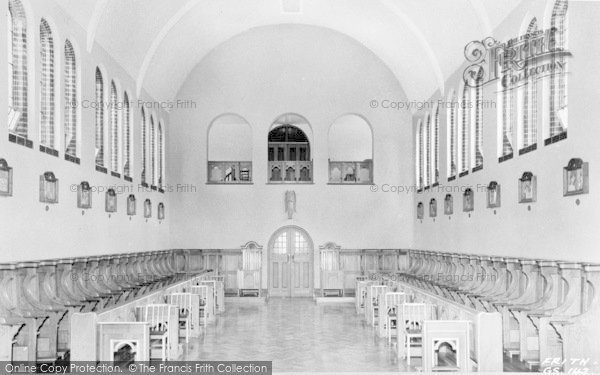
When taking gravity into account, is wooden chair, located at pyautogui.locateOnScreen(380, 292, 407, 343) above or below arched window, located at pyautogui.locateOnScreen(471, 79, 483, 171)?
below

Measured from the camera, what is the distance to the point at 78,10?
13242 mm

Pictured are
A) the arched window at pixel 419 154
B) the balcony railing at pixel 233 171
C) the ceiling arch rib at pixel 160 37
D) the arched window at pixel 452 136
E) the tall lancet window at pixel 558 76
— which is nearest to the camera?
the tall lancet window at pixel 558 76

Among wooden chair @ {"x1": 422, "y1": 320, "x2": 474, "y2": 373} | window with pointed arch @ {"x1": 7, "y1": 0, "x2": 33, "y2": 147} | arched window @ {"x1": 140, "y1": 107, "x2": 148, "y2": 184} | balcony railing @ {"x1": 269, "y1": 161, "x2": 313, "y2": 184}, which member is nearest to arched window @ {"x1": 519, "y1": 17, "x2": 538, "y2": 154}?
wooden chair @ {"x1": 422, "y1": 320, "x2": 474, "y2": 373}

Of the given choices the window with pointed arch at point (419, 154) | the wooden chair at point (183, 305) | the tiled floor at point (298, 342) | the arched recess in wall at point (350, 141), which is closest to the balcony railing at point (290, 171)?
the window with pointed arch at point (419, 154)

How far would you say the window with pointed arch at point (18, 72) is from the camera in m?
10.8

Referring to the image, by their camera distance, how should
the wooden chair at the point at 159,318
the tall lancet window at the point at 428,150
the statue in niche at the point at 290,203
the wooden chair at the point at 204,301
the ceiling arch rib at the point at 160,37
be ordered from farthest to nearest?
the statue in niche at the point at 290,203
the tall lancet window at the point at 428,150
the ceiling arch rib at the point at 160,37
the wooden chair at the point at 204,301
the wooden chair at the point at 159,318

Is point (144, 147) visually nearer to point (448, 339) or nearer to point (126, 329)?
point (126, 329)

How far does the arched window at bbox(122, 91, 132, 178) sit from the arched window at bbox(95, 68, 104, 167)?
68.8 inches

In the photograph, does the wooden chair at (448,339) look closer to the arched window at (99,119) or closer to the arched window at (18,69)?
the arched window at (18,69)

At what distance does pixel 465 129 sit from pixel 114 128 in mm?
8777

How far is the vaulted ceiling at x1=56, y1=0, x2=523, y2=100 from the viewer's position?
1442 centimetres

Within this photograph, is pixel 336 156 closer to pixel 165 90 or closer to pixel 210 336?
pixel 165 90

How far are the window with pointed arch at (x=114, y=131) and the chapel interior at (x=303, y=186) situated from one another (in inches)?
2.4

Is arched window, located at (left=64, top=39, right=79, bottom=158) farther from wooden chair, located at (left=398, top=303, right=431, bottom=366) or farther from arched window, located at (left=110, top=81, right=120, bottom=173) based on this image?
wooden chair, located at (left=398, top=303, right=431, bottom=366)
